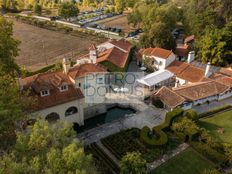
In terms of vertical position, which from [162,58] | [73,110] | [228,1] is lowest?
[73,110]

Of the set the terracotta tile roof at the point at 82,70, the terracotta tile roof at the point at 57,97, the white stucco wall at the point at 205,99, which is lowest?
the white stucco wall at the point at 205,99

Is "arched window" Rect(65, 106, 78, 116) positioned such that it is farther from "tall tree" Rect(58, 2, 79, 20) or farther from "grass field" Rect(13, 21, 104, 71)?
"tall tree" Rect(58, 2, 79, 20)

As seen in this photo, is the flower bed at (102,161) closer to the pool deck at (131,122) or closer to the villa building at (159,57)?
the pool deck at (131,122)

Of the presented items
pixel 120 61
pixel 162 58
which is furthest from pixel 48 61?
pixel 162 58

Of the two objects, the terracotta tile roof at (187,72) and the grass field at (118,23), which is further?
the grass field at (118,23)

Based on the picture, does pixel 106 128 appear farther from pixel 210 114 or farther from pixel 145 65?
pixel 145 65

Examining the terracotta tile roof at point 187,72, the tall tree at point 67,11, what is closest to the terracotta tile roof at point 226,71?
the terracotta tile roof at point 187,72

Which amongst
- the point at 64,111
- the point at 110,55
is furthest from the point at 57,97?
the point at 110,55
